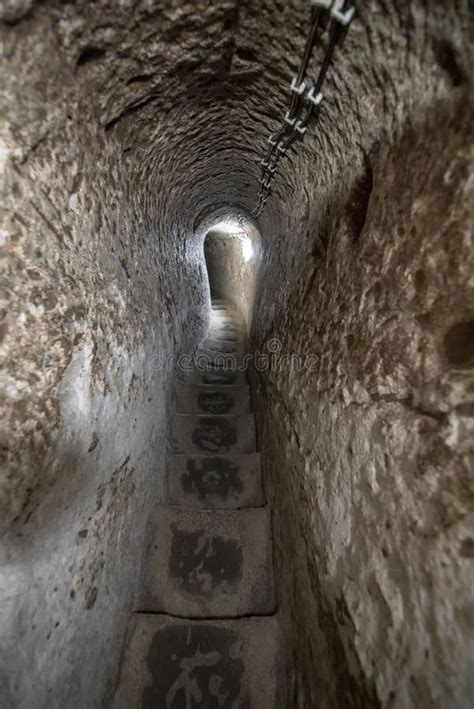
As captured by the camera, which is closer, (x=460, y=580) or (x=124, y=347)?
(x=460, y=580)

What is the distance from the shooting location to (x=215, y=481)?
8.56 ft

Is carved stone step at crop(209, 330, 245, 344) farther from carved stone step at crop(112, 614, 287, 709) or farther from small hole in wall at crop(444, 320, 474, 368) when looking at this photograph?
small hole in wall at crop(444, 320, 474, 368)

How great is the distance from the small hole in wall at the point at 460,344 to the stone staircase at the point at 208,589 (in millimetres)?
2041

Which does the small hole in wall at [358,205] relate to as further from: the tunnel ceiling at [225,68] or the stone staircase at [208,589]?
the stone staircase at [208,589]

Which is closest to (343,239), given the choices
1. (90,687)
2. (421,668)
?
(421,668)

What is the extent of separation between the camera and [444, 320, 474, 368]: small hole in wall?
75 cm

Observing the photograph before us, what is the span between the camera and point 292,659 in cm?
158

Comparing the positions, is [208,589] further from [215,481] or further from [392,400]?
[392,400]

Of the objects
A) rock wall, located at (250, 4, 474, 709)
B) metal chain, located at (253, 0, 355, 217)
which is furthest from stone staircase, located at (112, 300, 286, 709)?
metal chain, located at (253, 0, 355, 217)

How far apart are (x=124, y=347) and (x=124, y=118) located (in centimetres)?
114

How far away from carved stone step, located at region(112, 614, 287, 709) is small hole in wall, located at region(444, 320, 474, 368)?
203cm

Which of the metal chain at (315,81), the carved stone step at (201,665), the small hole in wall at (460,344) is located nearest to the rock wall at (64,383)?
the carved stone step at (201,665)

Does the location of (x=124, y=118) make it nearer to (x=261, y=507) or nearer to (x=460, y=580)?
(x=460, y=580)

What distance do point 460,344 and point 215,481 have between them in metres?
2.30
